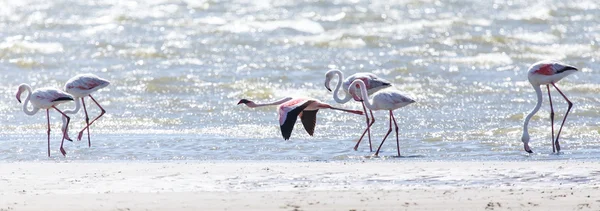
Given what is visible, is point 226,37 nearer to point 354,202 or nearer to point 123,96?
point 123,96

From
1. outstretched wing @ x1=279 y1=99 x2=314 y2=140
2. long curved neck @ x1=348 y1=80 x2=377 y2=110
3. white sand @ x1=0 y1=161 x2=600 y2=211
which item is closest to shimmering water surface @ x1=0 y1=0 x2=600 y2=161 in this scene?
outstretched wing @ x1=279 y1=99 x2=314 y2=140

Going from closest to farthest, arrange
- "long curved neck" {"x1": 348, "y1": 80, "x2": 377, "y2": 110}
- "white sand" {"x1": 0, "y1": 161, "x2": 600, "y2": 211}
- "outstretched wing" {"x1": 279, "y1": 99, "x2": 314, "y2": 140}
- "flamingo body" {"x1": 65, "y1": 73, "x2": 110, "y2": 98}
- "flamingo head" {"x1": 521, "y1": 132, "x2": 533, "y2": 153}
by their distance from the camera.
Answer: "white sand" {"x1": 0, "y1": 161, "x2": 600, "y2": 211}, "outstretched wing" {"x1": 279, "y1": 99, "x2": 314, "y2": 140}, "flamingo head" {"x1": 521, "y1": 132, "x2": 533, "y2": 153}, "long curved neck" {"x1": 348, "y1": 80, "x2": 377, "y2": 110}, "flamingo body" {"x1": 65, "y1": 73, "x2": 110, "y2": 98}

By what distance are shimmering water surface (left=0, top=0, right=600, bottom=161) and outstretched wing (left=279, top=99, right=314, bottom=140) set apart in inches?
10.3

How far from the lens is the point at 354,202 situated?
7438 mm

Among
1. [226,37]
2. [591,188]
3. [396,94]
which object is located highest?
[226,37]

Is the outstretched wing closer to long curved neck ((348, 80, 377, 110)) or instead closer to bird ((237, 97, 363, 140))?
bird ((237, 97, 363, 140))

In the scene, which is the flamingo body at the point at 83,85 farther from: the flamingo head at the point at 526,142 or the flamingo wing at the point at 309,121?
the flamingo head at the point at 526,142

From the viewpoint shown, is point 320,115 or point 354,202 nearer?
point 354,202

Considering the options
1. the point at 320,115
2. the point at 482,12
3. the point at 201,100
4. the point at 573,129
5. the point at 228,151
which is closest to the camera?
the point at 228,151

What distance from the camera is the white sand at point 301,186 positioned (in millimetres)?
7336

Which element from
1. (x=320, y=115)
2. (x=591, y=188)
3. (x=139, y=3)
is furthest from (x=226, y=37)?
(x=591, y=188)

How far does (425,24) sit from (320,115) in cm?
1028

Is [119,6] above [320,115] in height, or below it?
above

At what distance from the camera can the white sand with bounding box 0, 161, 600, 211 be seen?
7.34 meters
